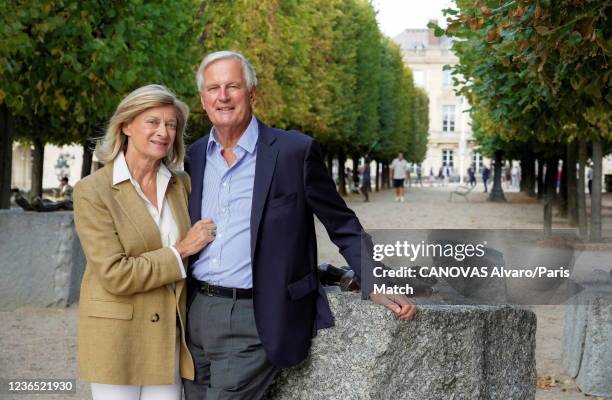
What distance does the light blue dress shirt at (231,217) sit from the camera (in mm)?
3783

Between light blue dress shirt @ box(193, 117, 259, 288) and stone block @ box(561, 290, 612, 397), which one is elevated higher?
light blue dress shirt @ box(193, 117, 259, 288)

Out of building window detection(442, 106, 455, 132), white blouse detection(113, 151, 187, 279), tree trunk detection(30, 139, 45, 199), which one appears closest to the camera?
white blouse detection(113, 151, 187, 279)

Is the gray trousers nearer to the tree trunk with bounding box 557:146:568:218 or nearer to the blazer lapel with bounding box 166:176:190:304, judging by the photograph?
the blazer lapel with bounding box 166:176:190:304

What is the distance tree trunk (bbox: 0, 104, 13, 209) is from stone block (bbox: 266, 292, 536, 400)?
457 inches

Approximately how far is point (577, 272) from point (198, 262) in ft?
5.50

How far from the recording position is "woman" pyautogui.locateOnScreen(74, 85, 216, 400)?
372 centimetres

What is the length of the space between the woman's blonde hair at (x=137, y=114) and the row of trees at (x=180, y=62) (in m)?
1.09

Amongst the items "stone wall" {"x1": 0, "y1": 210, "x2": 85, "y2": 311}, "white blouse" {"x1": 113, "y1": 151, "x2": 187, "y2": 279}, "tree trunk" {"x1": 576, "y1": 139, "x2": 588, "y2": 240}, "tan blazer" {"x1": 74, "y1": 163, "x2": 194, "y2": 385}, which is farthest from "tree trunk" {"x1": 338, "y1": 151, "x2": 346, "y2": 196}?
"tan blazer" {"x1": 74, "y1": 163, "x2": 194, "y2": 385}

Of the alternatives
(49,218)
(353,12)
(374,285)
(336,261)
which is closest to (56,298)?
(49,218)

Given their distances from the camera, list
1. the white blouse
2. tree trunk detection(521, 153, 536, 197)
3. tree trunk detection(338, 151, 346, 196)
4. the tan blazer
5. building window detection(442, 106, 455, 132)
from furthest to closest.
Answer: building window detection(442, 106, 455, 132)
tree trunk detection(338, 151, 346, 196)
tree trunk detection(521, 153, 536, 197)
the white blouse
the tan blazer

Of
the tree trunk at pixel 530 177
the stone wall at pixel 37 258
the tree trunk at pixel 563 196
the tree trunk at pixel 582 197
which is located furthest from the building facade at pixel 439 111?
the stone wall at pixel 37 258

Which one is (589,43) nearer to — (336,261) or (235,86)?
(235,86)

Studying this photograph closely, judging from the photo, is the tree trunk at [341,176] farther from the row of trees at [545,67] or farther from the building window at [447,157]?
the building window at [447,157]

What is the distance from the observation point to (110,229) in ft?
12.3
